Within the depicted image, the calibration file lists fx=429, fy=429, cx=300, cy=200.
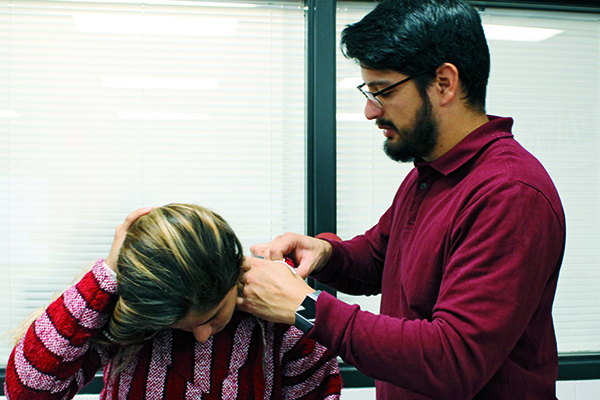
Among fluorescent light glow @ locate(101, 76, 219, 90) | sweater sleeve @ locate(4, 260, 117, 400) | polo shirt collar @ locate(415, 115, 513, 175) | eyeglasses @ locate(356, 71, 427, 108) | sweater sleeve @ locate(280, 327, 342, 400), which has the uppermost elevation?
fluorescent light glow @ locate(101, 76, 219, 90)

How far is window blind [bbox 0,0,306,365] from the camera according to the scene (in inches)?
68.2

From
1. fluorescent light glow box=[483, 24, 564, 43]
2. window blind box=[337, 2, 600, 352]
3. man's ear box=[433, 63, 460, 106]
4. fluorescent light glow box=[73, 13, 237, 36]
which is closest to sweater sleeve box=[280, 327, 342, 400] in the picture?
man's ear box=[433, 63, 460, 106]

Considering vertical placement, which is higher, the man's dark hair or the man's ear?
the man's dark hair

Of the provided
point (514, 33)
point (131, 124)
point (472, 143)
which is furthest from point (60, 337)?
point (514, 33)

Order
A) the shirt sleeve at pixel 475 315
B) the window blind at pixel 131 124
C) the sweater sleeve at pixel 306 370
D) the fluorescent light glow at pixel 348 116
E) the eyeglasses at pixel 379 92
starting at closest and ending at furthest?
the shirt sleeve at pixel 475 315, the eyeglasses at pixel 379 92, the sweater sleeve at pixel 306 370, the window blind at pixel 131 124, the fluorescent light glow at pixel 348 116

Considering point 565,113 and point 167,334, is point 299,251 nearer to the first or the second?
point 167,334

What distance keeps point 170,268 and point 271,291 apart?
214 mm

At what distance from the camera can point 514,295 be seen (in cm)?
77

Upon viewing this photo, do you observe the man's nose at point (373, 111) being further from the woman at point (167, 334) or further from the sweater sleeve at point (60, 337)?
the sweater sleeve at point (60, 337)

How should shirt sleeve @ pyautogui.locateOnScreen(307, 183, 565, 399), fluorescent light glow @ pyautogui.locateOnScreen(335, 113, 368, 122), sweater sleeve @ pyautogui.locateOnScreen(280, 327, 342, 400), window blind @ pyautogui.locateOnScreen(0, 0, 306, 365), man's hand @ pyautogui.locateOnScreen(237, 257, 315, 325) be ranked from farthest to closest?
1. fluorescent light glow @ pyautogui.locateOnScreen(335, 113, 368, 122)
2. window blind @ pyautogui.locateOnScreen(0, 0, 306, 365)
3. sweater sleeve @ pyautogui.locateOnScreen(280, 327, 342, 400)
4. man's hand @ pyautogui.locateOnScreen(237, 257, 315, 325)
5. shirt sleeve @ pyautogui.locateOnScreen(307, 183, 565, 399)

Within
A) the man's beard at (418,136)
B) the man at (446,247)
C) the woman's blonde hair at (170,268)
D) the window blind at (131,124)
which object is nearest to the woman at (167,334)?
the woman's blonde hair at (170,268)

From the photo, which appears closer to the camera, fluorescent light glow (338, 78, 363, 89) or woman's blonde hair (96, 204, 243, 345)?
woman's blonde hair (96, 204, 243, 345)

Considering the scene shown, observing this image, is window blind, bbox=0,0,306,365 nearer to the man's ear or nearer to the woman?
the woman

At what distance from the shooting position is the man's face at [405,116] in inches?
39.1
